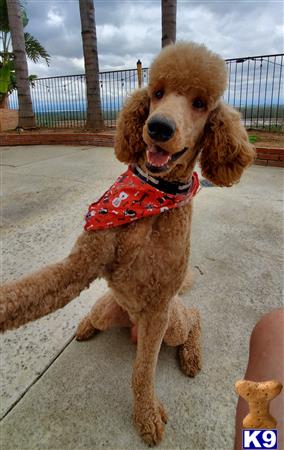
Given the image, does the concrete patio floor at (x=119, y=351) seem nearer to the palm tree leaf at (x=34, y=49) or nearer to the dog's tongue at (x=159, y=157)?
the dog's tongue at (x=159, y=157)

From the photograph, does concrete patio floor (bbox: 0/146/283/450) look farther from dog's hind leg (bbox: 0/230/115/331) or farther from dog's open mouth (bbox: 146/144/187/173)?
dog's open mouth (bbox: 146/144/187/173)

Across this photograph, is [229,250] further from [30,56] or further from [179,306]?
[30,56]

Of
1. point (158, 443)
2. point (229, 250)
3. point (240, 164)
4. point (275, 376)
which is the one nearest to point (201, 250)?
point (229, 250)

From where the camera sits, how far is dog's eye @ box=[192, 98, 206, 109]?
1.22 metres

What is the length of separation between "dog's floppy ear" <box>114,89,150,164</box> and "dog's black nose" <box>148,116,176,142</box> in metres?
0.29

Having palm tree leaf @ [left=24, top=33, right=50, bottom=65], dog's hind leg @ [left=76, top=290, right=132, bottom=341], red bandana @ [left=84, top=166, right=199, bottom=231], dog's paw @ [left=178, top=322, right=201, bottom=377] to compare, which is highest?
palm tree leaf @ [left=24, top=33, right=50, bottom=65]

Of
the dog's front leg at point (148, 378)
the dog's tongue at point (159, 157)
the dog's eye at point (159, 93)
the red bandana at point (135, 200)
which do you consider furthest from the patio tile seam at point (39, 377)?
the dog's eye at point (159, 93)

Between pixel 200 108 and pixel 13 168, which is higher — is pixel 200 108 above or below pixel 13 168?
above

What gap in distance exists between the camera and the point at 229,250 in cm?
280

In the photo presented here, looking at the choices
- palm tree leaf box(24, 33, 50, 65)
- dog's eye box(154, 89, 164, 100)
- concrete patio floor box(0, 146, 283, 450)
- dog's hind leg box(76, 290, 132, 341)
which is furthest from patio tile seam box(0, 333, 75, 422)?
palm tree leaf box(24, 33, 50, 65)

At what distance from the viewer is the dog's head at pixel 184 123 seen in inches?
43.7

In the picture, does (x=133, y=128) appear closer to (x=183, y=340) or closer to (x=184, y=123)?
(x=184, y=123)

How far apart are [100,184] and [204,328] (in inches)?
118

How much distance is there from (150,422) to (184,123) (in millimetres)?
1183
